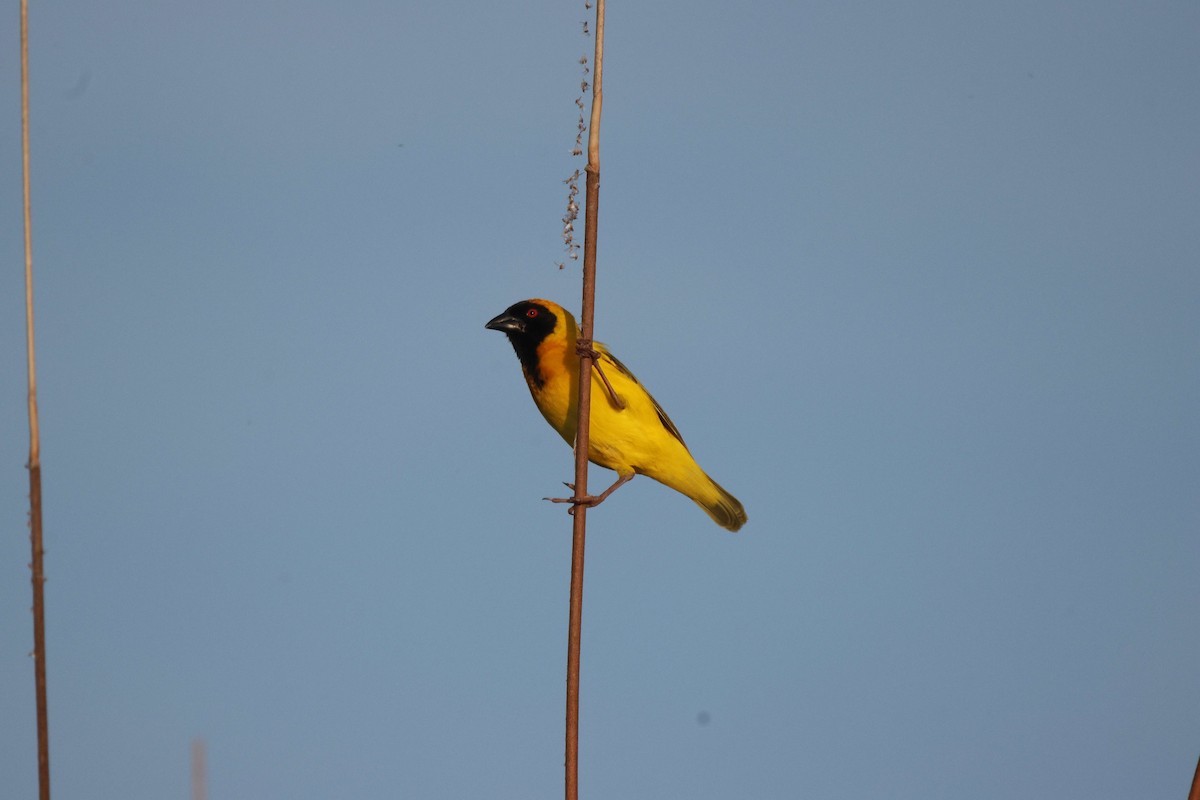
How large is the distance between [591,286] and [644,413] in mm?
3064

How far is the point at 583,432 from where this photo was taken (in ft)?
10.7

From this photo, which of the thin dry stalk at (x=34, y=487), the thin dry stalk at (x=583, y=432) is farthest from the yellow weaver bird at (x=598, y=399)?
the thin dry stalk at (x=34, y=487)

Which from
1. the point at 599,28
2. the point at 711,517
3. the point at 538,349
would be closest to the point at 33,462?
the point at 599,28

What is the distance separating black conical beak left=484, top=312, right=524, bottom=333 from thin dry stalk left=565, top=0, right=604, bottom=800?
8.99 feet

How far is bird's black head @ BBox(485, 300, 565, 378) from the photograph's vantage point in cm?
605

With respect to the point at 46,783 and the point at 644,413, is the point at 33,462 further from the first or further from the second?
the point at 644,413

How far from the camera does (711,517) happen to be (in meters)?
6.84

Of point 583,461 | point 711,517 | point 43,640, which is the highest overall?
point 583,461

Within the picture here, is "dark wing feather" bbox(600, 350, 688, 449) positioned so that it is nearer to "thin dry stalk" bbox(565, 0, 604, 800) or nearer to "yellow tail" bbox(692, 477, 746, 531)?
"yellow tail" bbox(692, 477, 746, 531)

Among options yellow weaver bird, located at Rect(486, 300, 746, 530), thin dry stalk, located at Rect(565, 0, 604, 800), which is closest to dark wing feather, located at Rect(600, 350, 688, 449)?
yellow weaver bird, located at Rect(486, 300, 746, 530)

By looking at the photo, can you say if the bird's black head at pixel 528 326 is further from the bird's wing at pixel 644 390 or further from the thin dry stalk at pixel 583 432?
the thin dry stalk at pixel 583 432

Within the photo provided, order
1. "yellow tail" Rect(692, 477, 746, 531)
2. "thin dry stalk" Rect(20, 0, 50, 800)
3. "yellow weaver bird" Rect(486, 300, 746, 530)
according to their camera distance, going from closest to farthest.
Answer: "thin dry stalk" Rect(20, 0, 50, 800), "yellow weaver bird" Rect(486, 300, 746, 530), "yellow tail" Rect(692, 477, 746, 531)

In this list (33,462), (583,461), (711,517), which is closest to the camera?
(33,462)

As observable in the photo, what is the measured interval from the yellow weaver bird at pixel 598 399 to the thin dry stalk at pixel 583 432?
2422 mm
